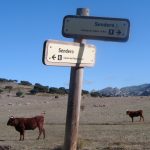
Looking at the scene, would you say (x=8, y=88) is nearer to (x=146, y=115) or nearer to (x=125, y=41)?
(x=146, y=115)

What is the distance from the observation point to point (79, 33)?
7.34 metres

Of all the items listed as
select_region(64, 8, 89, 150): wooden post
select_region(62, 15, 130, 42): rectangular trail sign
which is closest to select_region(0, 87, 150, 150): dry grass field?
select_region(64, 8, 89, 150): wooden post

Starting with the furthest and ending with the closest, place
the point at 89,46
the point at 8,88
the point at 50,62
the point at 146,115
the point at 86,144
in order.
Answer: the point at 8,88 → the point at 146,115 → the point at 86,144 → the point at 89,46 → the point at 50,62

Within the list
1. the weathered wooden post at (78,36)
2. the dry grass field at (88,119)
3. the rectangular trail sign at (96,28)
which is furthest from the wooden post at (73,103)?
the dry grass field at (88,119)

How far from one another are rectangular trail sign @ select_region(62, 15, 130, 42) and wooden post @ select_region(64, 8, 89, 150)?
0.12 meters

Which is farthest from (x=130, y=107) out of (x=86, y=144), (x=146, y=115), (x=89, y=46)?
(x=89, y=46)

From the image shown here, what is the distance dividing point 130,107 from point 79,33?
45335mm

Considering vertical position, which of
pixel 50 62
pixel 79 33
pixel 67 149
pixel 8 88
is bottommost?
pixel 67 149

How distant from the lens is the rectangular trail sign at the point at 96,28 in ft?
23.9

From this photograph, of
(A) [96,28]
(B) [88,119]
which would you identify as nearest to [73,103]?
(A) [96,28]

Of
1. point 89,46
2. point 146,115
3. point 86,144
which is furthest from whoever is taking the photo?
point 146,115

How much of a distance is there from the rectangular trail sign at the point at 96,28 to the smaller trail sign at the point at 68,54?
0.17 metres

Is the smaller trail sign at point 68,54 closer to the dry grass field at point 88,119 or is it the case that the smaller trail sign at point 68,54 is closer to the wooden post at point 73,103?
the wooden post at point 73,103

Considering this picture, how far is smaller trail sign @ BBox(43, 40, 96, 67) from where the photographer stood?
6.99 m
